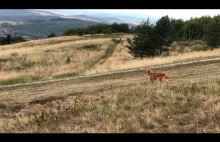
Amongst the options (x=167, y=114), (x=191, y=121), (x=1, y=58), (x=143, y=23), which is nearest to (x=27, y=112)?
(x=167, y=114)

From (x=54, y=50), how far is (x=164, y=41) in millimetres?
16605

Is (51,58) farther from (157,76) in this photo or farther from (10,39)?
→ (10,39)

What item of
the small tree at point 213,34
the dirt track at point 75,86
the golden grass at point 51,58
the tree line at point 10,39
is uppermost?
the dirt track at point 75,86

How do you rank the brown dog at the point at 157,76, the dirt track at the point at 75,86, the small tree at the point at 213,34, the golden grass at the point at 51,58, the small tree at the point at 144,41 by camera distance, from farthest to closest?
the small tree at the point at 213,34, the small tree at the point at 144,41, the golden grass at the point at 51,58, the dirt track at the point at 75,86, the brown dog at the point at 157,76

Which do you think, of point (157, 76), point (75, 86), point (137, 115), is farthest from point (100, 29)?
point (137, 115)

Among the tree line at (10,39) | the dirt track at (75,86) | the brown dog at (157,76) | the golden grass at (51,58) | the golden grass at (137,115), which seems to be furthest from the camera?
the tree line at (10,39)

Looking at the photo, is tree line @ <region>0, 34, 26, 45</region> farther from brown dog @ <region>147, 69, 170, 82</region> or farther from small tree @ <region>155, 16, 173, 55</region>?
brown dog @ <region>147, 69, 170, 82</region>

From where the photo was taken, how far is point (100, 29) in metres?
95.4

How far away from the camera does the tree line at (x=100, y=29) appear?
93188 mm

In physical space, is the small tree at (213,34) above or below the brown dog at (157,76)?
below

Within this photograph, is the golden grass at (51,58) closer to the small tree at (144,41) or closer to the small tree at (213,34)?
the small tree at (144,41)

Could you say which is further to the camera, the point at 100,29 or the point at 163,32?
the point at 100,29

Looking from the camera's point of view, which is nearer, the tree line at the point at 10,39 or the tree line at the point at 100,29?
the tree line at the point at 10,39

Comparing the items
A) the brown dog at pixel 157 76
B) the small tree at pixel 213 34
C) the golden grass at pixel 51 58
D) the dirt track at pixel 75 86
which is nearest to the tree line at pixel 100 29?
the golden grass at pixel 51 58
